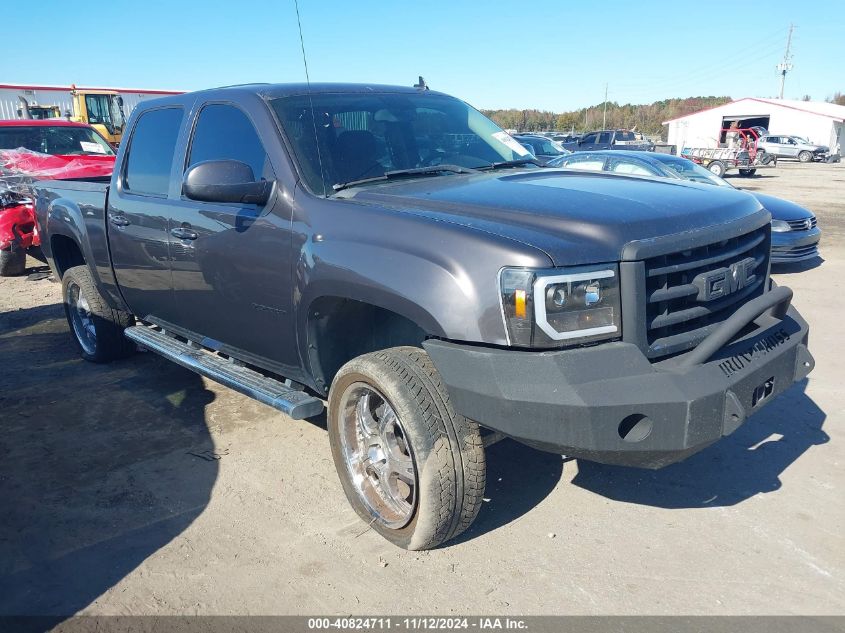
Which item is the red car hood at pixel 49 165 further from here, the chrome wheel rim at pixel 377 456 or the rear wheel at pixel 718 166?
the rear wheel at pixel 718 166

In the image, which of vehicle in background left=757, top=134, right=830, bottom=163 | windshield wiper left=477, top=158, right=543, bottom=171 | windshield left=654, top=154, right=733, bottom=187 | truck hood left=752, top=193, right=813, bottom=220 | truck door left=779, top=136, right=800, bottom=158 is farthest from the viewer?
truck door left=779, top=136, right=800, bottom=158

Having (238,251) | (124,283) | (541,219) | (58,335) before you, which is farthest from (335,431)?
(58,335)

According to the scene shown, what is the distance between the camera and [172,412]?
4.83 meters

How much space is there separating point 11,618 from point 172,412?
211 centimetres

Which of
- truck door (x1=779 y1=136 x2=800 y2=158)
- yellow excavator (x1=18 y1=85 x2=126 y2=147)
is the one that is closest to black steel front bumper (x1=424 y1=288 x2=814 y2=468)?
yellow excavator (x1=18 y1=85 x2=126 y2=147)

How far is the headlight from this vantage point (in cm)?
252

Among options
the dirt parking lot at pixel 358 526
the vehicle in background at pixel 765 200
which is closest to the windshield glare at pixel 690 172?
the vehicle in background at pixel 765 200

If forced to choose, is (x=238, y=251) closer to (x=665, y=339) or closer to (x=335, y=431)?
(x=335, y=431)

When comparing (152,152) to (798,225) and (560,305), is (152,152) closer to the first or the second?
(560,305)

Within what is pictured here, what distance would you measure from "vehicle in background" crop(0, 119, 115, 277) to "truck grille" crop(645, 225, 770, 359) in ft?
24.8

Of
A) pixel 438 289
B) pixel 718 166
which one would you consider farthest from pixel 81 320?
pixel 718 166

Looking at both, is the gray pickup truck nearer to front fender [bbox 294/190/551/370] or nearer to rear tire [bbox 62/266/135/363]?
front fender [bbox 294/190/551/370]

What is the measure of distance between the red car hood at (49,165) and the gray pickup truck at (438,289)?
5.31m

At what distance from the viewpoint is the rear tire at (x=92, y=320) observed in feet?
18.5
